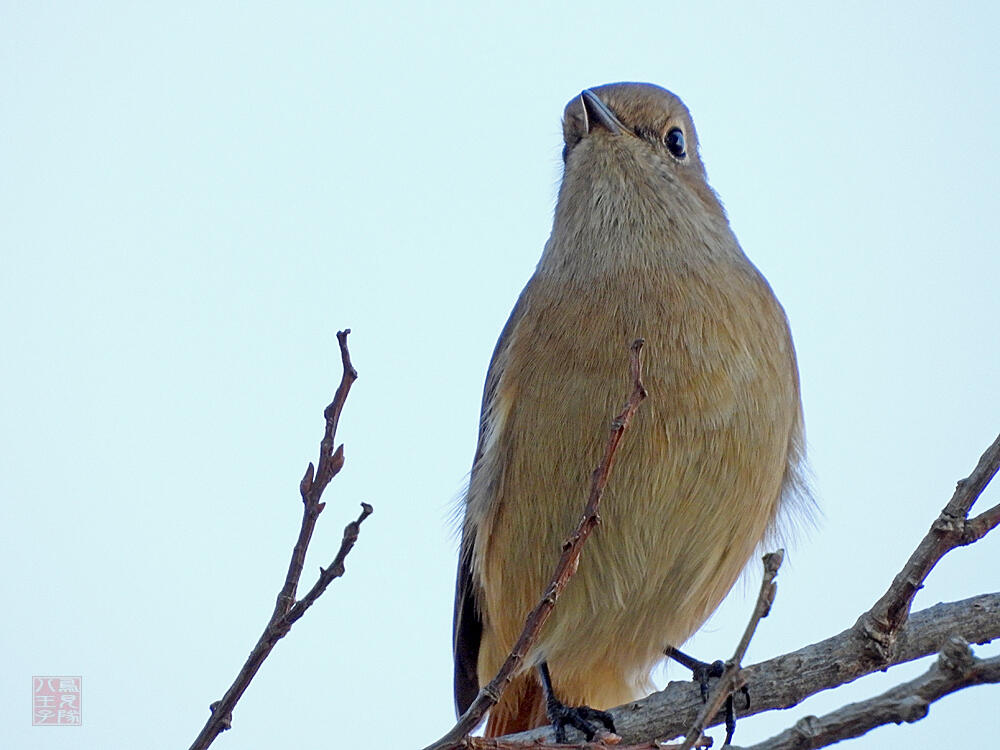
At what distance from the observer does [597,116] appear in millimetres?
5152

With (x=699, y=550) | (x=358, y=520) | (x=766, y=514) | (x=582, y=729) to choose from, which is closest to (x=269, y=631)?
(x=358, y=520)

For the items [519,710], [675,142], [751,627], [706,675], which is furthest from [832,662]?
[675,142]

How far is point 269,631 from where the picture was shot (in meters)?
2.67

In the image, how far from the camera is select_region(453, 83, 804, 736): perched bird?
437cm

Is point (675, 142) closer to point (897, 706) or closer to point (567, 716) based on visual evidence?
point (567, 716)

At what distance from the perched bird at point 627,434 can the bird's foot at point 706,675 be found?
3.0 inches

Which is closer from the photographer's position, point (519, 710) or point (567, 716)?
point (567, 716)

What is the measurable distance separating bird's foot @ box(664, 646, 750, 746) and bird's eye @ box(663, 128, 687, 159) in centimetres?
224

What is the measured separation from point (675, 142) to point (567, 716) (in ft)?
8.59

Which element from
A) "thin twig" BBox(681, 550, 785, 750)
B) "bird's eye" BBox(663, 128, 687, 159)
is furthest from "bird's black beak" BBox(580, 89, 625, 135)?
"thin twig" BBox(681, 550, 785, 750)

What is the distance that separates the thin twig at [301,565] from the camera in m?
2.62

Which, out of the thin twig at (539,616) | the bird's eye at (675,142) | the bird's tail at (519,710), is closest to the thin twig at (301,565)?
the thin twig at (539,616)

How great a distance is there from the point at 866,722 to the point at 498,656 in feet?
7.72

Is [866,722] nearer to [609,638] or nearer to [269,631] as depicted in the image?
[269,631]
